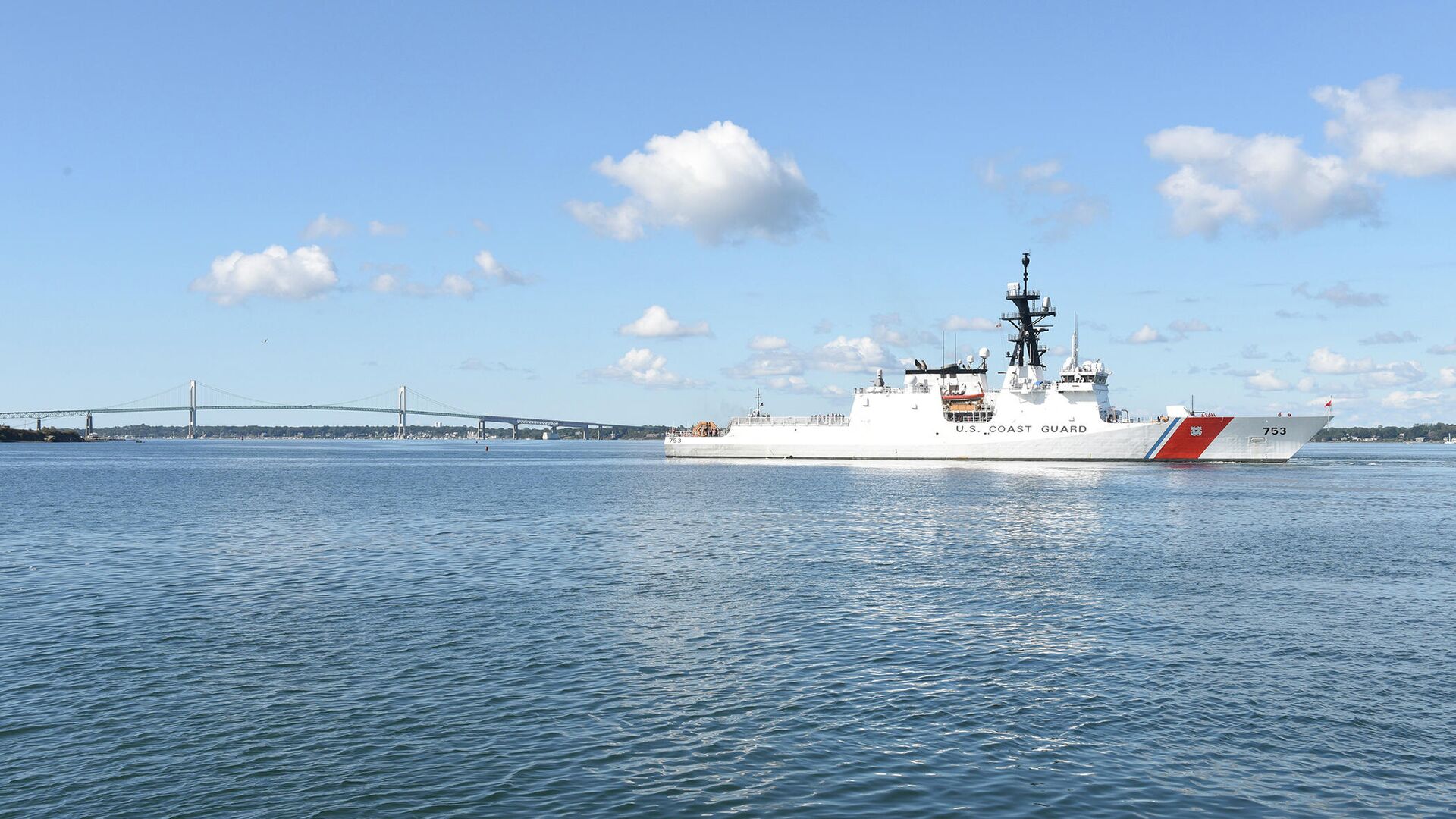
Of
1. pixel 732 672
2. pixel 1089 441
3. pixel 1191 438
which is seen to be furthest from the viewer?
pixel 1089 441

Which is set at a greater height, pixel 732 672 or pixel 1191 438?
pixel 1191 438

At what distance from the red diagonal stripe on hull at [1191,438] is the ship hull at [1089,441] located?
0.19ft

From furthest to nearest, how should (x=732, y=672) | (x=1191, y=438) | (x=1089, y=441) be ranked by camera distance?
(x=1089, y=441), (x=1191, y=438), (x=732, y=672)

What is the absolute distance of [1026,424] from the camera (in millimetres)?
78250

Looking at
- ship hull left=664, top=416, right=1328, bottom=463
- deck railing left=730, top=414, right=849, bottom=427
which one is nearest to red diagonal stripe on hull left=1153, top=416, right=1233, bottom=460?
ship hull left=664, top=416, right=1328, bottom=463

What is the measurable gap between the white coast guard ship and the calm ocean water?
41.2 m

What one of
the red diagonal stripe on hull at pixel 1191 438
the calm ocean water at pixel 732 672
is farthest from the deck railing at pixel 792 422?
the calm ocean water at pixel 732 672

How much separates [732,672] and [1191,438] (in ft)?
228

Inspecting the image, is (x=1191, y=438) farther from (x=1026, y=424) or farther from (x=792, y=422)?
(x=792, y=422)

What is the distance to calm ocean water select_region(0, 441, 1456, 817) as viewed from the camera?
1046cm

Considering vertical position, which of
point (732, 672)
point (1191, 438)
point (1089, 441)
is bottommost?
point (732, 672)

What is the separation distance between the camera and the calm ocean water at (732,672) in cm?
1046

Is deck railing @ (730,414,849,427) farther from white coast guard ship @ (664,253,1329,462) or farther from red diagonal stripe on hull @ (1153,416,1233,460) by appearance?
red diagonal stripe on hull @ (1153,416,1233,460)

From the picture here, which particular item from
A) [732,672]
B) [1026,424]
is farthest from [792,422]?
[732,672]
